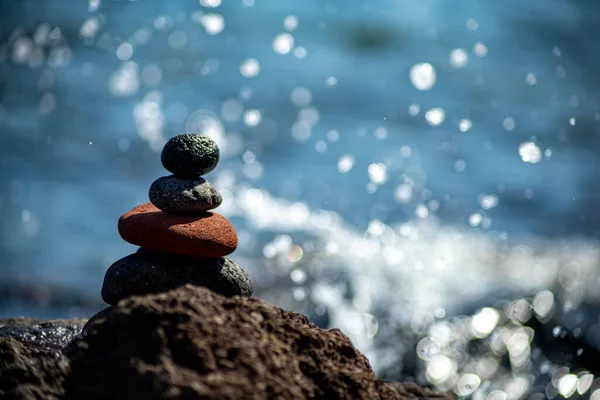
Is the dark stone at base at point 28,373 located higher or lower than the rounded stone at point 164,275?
lower

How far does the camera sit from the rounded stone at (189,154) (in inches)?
178

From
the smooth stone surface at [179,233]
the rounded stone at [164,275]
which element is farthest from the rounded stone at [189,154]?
the rounded stone at [164,275]

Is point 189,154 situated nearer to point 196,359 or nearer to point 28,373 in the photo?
point 28,373

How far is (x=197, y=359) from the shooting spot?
272 centimetres

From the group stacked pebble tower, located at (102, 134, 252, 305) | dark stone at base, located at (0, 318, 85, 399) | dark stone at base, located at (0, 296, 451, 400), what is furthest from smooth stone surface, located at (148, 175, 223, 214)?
dark stone at base, located at (0, 296, 451, 400)

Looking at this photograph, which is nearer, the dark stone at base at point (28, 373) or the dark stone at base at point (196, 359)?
the dark stone at base at point (196, 359)

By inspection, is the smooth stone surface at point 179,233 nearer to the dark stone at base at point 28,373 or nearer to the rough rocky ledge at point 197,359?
the dark stone at base at point 28,373

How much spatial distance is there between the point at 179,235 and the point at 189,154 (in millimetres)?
501

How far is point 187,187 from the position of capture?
4578mm

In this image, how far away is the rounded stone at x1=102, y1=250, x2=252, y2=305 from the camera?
15.1 feet

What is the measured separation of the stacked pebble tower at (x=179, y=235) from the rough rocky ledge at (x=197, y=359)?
1291 millimetres

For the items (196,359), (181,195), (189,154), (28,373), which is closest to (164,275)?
(181,195)

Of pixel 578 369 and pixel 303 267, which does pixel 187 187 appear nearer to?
pixel 578 369

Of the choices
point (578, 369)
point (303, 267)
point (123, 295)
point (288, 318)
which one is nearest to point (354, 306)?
point (303, 267)
